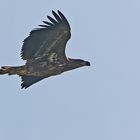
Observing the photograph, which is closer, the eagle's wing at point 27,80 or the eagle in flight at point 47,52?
the eagle in flight at point 47,52

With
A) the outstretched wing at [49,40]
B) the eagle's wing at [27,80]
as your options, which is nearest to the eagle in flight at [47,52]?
the outstretched wing at [49,40]

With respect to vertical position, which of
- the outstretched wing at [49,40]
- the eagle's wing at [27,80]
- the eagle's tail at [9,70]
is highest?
the outstretched wing at [49,40]

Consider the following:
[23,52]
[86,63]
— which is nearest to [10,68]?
[23,52]

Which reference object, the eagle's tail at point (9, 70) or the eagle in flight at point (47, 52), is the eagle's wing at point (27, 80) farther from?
the eagle's tail at point (9, 70)

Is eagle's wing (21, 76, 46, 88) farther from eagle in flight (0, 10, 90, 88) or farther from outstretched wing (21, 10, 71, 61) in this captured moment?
outstretched wing (21, 10, 71, 61)

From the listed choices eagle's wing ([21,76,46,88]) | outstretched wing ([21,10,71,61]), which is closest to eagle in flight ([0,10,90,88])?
outstretched wing ([21,10,71,61])

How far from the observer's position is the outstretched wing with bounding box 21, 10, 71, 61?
3194cm

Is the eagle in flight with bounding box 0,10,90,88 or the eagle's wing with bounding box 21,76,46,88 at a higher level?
the eagle in flight with bounding box 0,10,90,88

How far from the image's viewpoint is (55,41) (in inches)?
1283

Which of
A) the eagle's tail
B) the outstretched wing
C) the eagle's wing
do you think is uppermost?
the outstretched wing

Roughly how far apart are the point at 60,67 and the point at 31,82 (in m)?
1.69

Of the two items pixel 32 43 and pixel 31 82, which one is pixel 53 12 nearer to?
pixel 32 43

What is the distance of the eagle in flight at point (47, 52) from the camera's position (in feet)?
105

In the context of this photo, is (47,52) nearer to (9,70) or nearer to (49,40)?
(49,40)
